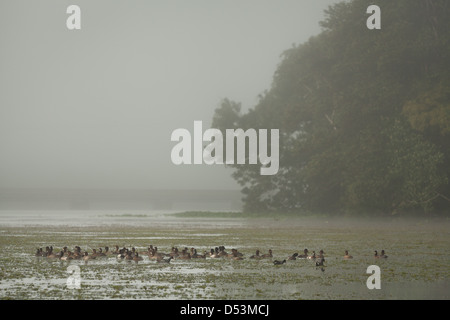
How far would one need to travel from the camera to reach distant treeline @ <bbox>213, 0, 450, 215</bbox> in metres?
59.5

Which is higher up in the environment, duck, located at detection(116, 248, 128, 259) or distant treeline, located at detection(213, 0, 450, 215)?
distant treeline, located at detection(213, 0, 450, 215)

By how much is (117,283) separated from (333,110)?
51979 mm

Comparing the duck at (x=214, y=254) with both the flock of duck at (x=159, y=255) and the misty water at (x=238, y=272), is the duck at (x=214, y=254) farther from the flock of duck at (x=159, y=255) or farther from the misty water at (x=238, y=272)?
the misty water at (x=238, y=272)

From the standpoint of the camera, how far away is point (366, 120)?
6550 centimetres

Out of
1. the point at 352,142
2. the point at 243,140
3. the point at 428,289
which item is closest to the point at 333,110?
the point at 352,142

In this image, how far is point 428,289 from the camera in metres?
19.2

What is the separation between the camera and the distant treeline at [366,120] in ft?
195

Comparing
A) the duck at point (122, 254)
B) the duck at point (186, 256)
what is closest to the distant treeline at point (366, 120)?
the duck at point (186, 256)

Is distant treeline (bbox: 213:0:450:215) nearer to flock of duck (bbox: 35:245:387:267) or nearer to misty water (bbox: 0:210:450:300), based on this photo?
misty water (bbox: 0:210:450:300)

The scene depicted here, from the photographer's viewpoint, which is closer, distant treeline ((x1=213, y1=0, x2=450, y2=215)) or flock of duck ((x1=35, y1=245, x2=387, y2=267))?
flock of duck ((x1=35, y1=245, x2=387, y2=267))

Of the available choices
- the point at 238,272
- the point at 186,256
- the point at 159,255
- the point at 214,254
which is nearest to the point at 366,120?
the point at 214,254

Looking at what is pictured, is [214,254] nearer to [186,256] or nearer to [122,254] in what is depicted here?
[186,256]

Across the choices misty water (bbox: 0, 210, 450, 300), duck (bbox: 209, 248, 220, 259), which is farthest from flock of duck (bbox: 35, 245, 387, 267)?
misty water (bbox: 0, 210, 450, 300)

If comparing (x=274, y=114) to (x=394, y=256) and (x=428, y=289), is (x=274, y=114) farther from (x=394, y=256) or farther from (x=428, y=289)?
(x=428, y=289)
